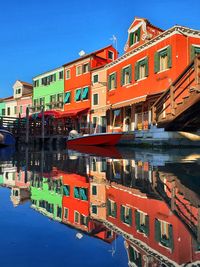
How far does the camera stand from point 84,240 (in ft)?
7.61

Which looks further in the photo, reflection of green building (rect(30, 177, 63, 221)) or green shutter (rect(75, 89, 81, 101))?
green shutter (rect(75, 89, 81, 101))

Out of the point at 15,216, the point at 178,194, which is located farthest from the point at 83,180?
the point at 15,216

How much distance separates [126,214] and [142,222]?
0.33 meters

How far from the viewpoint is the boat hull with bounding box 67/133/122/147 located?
17.9m

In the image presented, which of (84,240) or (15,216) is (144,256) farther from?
(15,216)

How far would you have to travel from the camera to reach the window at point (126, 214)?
9.59ft

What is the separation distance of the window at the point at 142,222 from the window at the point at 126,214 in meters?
0.07

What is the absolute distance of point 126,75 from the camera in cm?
2522

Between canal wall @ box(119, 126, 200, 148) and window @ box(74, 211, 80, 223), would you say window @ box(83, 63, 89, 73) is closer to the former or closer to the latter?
canal wall @ box(119, 126, 200, 148)

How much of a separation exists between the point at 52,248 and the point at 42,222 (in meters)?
0.79

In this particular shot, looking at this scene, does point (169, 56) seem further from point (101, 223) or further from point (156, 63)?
point (101, 223)

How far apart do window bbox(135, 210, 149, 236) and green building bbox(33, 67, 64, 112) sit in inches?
1341

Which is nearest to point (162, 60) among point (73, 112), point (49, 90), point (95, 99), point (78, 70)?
point (95, 99)

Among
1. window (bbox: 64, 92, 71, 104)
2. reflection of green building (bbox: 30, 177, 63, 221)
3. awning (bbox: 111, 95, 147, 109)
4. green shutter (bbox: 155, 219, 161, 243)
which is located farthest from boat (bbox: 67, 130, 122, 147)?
green shutter (bbox: 155, 219, 161, 243)
